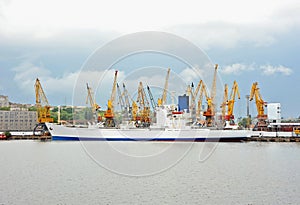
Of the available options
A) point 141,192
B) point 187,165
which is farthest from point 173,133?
point 141,192

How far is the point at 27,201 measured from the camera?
2003cm

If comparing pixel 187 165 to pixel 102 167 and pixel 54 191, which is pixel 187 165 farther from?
pixel 54 191

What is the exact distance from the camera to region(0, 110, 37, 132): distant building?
148 meters

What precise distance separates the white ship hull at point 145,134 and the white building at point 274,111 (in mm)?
24041

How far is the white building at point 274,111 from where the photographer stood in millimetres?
102688

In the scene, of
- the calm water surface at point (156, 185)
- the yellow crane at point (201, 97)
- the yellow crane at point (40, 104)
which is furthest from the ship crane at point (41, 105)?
the calm water surface at point (156, 185)

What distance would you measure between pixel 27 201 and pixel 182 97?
2802 inches

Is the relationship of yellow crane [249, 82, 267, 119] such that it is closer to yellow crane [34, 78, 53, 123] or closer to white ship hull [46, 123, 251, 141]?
white ship hull [46, 123, 251, 141]

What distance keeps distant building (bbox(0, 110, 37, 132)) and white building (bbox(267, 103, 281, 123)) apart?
87.3 metres

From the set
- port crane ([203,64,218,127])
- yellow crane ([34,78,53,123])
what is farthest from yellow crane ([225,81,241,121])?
yellow crane ([34,78,53,123])

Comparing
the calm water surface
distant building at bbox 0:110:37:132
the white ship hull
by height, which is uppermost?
distant building at bbox 0:110:37:132

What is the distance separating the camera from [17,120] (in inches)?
5896

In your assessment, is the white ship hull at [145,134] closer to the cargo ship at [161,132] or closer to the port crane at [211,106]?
the cargo ship at [161,132]

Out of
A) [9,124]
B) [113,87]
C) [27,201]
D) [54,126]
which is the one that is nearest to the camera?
[27,201]
